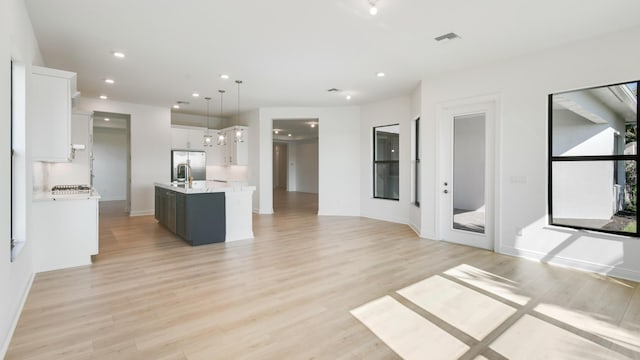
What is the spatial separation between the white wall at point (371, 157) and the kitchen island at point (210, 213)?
346cm

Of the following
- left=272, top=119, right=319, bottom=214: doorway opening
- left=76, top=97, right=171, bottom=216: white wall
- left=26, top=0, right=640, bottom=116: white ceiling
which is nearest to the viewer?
left=26, top=0, right=640, bottom=116: white ceiling

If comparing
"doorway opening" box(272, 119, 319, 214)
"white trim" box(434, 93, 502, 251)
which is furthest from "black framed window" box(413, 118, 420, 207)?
"doorway opening" box(272, 119, 319, 214)

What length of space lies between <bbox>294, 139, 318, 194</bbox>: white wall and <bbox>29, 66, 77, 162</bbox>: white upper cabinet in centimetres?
1226

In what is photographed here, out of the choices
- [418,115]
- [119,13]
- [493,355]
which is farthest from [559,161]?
[119,13]

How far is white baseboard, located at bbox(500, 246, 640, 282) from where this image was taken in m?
3.69

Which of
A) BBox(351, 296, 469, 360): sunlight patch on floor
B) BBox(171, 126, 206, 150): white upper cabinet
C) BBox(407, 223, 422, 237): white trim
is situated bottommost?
BBox(351, 296, 469, 360): sunlight patch on floor

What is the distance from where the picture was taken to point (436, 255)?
4.64m

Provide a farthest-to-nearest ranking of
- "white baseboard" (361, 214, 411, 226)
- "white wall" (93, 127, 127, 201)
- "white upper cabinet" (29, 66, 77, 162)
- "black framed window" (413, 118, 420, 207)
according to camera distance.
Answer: "white wall" (93, 127, 127, 201), "white baseboard" (361, 214, 411, 226), "black framed window" (413, 118, 420, 207), "white upper cabinet" (29, 66, 77, 162)

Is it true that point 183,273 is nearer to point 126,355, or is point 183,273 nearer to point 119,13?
point 126,355

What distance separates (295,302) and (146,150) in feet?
23.2

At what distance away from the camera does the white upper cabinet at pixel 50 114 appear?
12.0 ft

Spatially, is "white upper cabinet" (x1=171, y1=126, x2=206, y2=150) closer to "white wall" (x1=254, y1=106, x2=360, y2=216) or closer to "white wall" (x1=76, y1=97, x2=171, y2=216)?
"white wall" (x1=76, y1=97, x2=171, y2=216)

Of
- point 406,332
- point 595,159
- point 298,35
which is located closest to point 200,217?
point 298,35

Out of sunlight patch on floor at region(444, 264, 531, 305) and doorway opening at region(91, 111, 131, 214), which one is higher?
doorway opening at region(91, 111, 131, 214)
